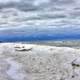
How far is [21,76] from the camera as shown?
11227mm

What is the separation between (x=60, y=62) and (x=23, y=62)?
4.63 feet

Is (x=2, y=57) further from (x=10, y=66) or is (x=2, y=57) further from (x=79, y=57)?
(x=79, y=57)

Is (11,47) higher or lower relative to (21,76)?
higher

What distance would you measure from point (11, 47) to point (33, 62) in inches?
52.1

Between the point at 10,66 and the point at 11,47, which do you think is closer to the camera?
the point at 10,66

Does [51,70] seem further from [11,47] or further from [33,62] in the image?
[11,47]

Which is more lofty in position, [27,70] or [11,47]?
[11,47]

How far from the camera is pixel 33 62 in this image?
1191cm

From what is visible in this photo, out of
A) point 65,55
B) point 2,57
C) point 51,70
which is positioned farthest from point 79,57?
point 2,57

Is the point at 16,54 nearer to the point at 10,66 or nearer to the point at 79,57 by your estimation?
the point at 10,66

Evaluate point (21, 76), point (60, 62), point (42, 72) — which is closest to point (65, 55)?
point (60, 62)

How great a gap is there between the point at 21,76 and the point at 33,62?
0.92 metres

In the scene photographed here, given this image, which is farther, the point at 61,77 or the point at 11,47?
the point at 11,47

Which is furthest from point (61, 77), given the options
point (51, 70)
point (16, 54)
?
point (16, 54)
